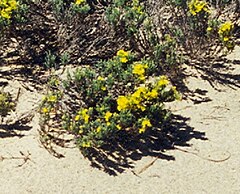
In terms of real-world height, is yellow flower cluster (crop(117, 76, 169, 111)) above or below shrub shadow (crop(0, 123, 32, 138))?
above

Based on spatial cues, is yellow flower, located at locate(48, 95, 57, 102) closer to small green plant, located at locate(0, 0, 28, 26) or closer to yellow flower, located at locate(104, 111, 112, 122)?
yellow flower, located at locate(104, 111, 112, 122)

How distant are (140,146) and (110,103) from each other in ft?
1.40

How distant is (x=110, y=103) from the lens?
4793mm

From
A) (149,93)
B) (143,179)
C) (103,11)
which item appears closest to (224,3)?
(103,11)

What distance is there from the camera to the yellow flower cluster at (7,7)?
210 inches

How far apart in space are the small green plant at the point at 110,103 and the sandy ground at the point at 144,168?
220mm

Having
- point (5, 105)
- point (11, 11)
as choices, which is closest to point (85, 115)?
point (5, 105)

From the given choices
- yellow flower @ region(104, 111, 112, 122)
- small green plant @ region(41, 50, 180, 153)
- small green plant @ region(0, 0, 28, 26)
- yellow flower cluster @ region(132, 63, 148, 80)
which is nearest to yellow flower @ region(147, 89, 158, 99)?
small green plant @ region(41, 50, 180, 153)

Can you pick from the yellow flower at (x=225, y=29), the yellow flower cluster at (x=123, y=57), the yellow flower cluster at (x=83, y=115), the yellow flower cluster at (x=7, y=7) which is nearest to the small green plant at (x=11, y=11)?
the yellow flower cluster at (x=7, y=7)

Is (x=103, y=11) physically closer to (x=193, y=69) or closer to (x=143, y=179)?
(x=193, y=69)

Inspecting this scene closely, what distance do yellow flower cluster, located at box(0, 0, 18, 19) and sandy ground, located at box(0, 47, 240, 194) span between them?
1.03m

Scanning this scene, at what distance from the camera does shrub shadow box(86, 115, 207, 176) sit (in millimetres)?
4605

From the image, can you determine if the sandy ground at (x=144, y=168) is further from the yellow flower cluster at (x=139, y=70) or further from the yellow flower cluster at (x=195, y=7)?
the yellow flower cluster at (x=195, y=7)

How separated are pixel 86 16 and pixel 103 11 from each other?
40 cm
